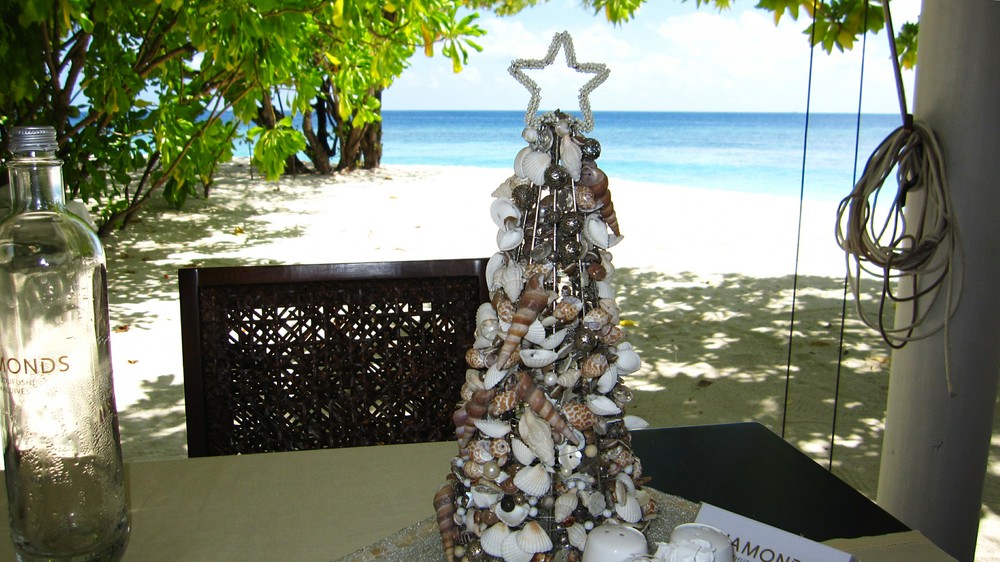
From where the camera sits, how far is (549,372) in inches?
21.8

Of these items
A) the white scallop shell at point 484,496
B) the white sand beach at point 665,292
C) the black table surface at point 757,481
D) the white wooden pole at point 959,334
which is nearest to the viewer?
the white scallop shell at point 484,496

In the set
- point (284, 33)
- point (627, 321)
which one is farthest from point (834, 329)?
point (284, 33)

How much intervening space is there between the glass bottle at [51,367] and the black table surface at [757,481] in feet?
1.82

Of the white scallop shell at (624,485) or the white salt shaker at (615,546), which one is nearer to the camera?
the white salt shaker at (615,546)

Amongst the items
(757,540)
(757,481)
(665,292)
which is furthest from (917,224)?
(665,292)

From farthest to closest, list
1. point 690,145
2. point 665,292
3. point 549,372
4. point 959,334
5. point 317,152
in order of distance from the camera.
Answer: point 690,145 → point 317,152 → point 665,292 → point 959,334 → point 549,372

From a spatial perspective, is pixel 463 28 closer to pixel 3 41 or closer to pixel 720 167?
pixel 3 41

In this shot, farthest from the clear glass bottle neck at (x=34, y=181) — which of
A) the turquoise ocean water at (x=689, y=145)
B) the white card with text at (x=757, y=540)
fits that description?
the turquoise ocean water at (x=689, y=145)

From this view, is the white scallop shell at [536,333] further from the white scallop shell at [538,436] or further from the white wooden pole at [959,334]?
the white wooden pole at [959,334]

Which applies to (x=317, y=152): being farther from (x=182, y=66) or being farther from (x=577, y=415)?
(x=577, y=415)

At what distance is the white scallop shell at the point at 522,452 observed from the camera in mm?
536

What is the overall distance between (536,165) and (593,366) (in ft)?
0.49

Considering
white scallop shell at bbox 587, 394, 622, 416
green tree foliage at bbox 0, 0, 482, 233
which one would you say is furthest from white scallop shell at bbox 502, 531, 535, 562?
green tree foliage at bbox 0, 0, 482, 233

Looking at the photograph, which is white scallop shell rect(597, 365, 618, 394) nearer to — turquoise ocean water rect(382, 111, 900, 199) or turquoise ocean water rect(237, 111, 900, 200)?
turquoise ocean water rect(237, 111, 900, 200)
